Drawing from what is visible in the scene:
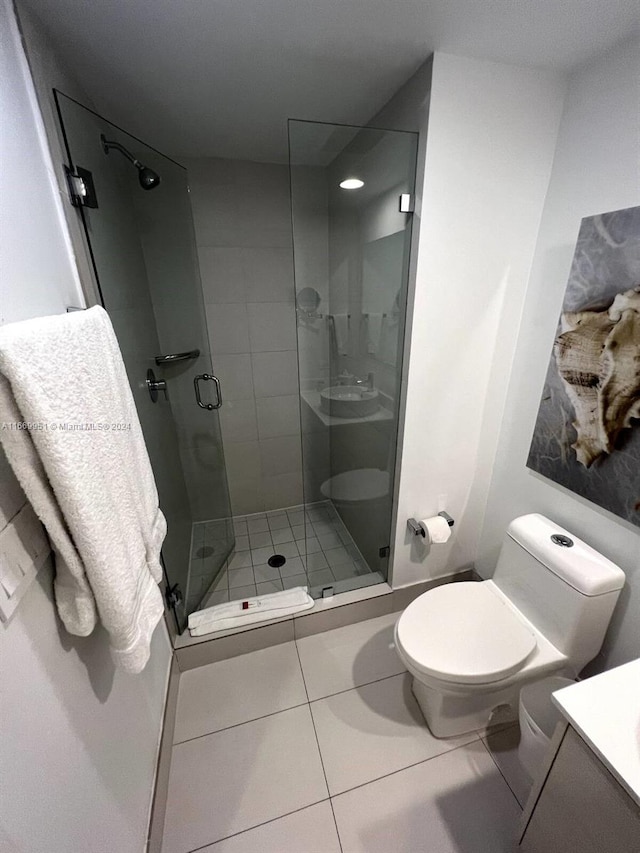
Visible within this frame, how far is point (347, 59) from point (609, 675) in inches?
74.1

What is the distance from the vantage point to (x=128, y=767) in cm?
93

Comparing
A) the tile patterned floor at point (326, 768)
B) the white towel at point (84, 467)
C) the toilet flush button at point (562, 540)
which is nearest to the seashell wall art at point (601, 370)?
the toilet flush button at point (562, 540)

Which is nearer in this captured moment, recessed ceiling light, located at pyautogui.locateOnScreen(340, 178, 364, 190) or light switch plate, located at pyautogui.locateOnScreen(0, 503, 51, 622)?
light switch plate, located at pyautogui.locateOnScreen(0, 503, 51, 622)

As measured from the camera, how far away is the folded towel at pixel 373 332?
162cm

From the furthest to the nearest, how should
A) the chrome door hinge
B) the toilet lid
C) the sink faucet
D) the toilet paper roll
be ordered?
the sink faucet
the toilet paper roll
the toilet lid
the chrome door hinge

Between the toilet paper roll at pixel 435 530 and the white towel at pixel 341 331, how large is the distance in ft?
3.21

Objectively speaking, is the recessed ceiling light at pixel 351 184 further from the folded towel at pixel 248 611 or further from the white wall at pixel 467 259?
the folded towel at pixel 248 611

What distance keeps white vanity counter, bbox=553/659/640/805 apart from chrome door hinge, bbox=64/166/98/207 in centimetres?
181

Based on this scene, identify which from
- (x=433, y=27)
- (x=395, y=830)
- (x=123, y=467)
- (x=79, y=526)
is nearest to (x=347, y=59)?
(x=433, y=27)

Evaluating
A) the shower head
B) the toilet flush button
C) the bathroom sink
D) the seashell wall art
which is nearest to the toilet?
the toilet flush button

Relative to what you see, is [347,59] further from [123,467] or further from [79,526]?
[79,526]

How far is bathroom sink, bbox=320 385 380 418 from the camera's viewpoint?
70.4 inches

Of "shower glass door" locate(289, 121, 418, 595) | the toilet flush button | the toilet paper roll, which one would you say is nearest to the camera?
the toilet flush button

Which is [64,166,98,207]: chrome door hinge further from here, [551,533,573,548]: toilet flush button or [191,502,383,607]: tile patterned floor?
[551,533,573,548]: toilet flush button
